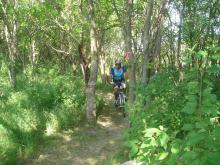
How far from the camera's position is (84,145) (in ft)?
30.2

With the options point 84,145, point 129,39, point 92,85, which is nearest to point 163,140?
point 129,39

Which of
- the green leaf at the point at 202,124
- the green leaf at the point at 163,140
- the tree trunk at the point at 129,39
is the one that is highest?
the tree trunk at the point at 129,39

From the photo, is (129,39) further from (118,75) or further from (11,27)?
(11,27)

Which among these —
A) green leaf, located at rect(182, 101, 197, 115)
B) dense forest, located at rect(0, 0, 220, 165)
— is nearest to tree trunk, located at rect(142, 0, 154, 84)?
dense forest, located at rect(0, 0, 220, 165)

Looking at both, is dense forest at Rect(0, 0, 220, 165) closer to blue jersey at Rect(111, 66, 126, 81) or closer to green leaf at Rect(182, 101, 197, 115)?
green leaf at Rect(182, 101, 197, 115)

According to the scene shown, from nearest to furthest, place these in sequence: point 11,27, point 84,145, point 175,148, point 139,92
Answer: point 175,148, point 139,92, point 84,145, point 11,27

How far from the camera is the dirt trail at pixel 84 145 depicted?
821 cm

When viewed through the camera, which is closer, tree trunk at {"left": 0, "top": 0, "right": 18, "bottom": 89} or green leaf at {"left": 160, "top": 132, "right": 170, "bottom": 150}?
green leaf at {"left": 160, "top": 132, "right": 170, "bottom": 150}

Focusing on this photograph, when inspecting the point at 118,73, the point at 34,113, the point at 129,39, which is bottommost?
the point at 34,113

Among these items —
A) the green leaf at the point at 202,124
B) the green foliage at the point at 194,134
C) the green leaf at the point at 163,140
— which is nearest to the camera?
the green foliage at the point at 194,134

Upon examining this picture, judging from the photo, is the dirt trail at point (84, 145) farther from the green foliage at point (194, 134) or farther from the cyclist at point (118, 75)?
the green foliage at point (194, 134)

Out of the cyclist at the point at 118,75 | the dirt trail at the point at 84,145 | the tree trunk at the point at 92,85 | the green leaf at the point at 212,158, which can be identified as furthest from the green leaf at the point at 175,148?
the cyclist at the point at 118,75

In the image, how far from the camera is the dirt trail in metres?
8.21

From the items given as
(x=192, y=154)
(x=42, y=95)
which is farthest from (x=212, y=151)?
(x=42, y=95)
